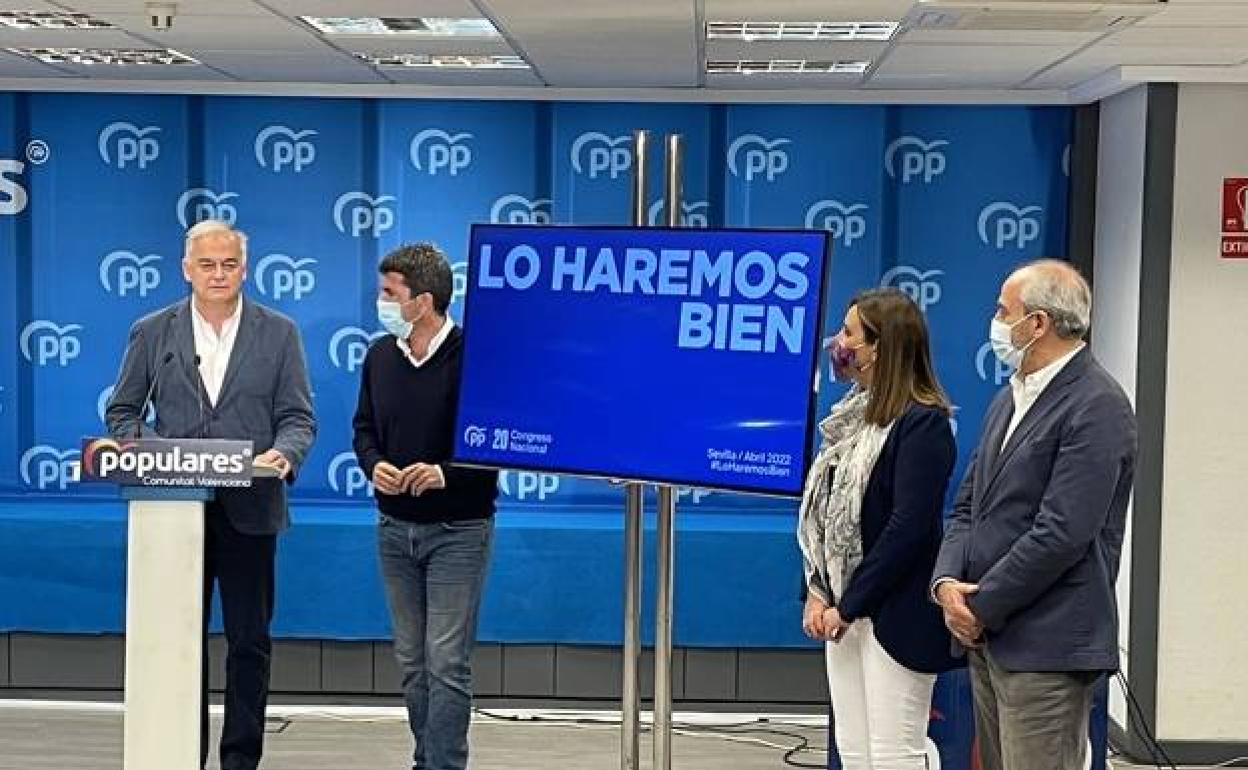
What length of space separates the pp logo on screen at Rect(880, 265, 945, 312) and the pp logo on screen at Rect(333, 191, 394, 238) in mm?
1971

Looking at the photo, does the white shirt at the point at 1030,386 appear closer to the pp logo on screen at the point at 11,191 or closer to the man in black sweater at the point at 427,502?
the man in black sweater at the point at 427,502

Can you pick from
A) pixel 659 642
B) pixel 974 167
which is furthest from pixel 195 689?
pixel 974 167

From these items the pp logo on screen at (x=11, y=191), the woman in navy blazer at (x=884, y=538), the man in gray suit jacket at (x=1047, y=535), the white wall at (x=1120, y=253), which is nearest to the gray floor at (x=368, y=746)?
the white wall at (x=1120, y=253)

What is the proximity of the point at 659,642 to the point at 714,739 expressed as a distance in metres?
2.42

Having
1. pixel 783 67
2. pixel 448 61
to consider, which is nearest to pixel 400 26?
pixel 448 61

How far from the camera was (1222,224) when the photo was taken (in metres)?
6.05

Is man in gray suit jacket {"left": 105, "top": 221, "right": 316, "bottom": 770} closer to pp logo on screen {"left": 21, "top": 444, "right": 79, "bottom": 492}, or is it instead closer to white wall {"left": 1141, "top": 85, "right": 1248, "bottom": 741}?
pp logo on screen {"left": 21, "top": 444, "right": 79, "bottom": 492}

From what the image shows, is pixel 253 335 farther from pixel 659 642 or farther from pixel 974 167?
pixel 974 167

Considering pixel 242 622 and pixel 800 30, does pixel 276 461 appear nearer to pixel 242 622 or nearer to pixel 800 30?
pixel 242 622

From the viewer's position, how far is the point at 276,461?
4.52m

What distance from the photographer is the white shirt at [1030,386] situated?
12.6ft

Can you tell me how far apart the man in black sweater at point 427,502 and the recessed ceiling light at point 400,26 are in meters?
0.76

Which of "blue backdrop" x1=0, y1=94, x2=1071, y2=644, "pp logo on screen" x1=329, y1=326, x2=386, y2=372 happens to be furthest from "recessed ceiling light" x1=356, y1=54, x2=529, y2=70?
"pp logo on screen" x1=329, y1=326, x2=386, y2=372

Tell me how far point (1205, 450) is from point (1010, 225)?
127cm
